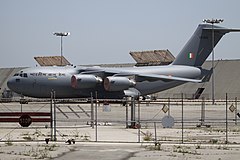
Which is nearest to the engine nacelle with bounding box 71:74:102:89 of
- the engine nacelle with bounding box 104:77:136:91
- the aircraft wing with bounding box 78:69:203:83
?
the engine nacelle with bounding box 104:77:136:91

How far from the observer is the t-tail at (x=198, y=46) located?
204 ft

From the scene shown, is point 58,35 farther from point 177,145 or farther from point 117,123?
point 177,145

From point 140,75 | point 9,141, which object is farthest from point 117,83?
point 9,141

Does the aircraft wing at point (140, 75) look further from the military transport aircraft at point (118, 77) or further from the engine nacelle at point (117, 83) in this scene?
the engine nacelle at point (117, 83)

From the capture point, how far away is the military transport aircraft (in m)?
53.7

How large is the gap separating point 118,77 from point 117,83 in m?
1.21

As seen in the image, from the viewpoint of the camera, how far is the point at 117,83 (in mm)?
53969

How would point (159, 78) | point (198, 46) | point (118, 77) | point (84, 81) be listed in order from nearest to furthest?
point (84, 81), point (118, 77), point (159, 78), point (198, 46)

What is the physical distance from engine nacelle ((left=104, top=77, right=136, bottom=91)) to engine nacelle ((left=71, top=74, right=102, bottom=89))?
3.81ft

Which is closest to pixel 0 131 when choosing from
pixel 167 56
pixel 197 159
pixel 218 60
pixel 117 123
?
pixel 117 123

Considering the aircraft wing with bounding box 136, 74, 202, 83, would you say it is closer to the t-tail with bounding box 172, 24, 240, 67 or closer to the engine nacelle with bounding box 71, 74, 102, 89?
the engine nacelle with bounding box 71, 74, 102, 89

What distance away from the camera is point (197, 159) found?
51.5ft

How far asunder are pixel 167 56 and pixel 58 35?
3431cm

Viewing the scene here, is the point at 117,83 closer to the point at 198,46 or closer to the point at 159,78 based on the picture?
the point at 159,78
